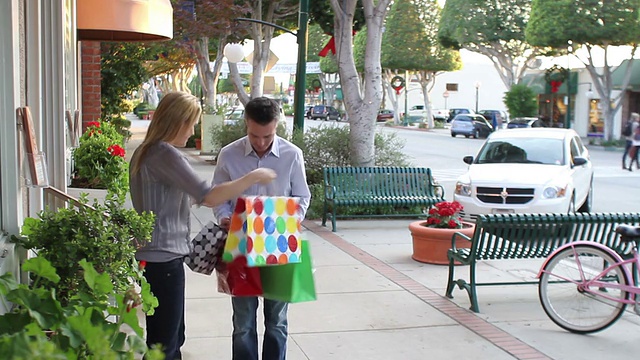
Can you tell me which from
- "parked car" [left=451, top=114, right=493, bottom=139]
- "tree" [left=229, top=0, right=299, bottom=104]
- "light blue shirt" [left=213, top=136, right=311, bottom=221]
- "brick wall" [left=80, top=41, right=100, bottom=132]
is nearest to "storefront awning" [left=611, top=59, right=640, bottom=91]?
"parked car" [left=451, top=114, right=493, bottom=139]

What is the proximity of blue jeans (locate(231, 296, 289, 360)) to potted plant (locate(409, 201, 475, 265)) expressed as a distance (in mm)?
4591

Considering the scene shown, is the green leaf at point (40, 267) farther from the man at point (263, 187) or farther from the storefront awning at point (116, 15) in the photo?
the storefront awning at point (116, 15)

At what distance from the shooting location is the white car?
11.8 metres

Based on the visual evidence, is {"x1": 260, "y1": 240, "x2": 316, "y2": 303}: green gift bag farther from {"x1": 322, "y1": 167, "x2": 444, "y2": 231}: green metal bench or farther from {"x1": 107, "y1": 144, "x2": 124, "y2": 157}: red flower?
{"x1": 322, "y1": 167, "x2": 444, "y2": 231}: green metal bench

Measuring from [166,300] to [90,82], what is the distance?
10098mm

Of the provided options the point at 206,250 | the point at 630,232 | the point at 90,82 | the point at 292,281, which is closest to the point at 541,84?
the point at 90,82

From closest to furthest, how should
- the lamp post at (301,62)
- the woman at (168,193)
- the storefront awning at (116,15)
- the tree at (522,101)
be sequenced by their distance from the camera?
the woman at (168,193)
the storefront awning at (116,15)
the lamp post at (301,62)
the tree at (522,101)

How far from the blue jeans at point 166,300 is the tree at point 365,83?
9.70 m

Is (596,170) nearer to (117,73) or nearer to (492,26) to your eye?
(117,73)

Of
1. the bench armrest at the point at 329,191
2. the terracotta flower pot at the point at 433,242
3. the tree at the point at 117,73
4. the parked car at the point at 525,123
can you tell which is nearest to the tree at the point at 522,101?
the parked car at the point at 525,123

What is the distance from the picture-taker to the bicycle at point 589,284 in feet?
20.1

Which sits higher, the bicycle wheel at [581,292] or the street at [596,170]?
the bicycle wheel at [581,292]

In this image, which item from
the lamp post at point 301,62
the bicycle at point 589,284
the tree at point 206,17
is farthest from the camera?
the tree at point 206,17

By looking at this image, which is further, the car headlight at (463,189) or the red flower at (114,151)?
the car headlight at (463,189)
